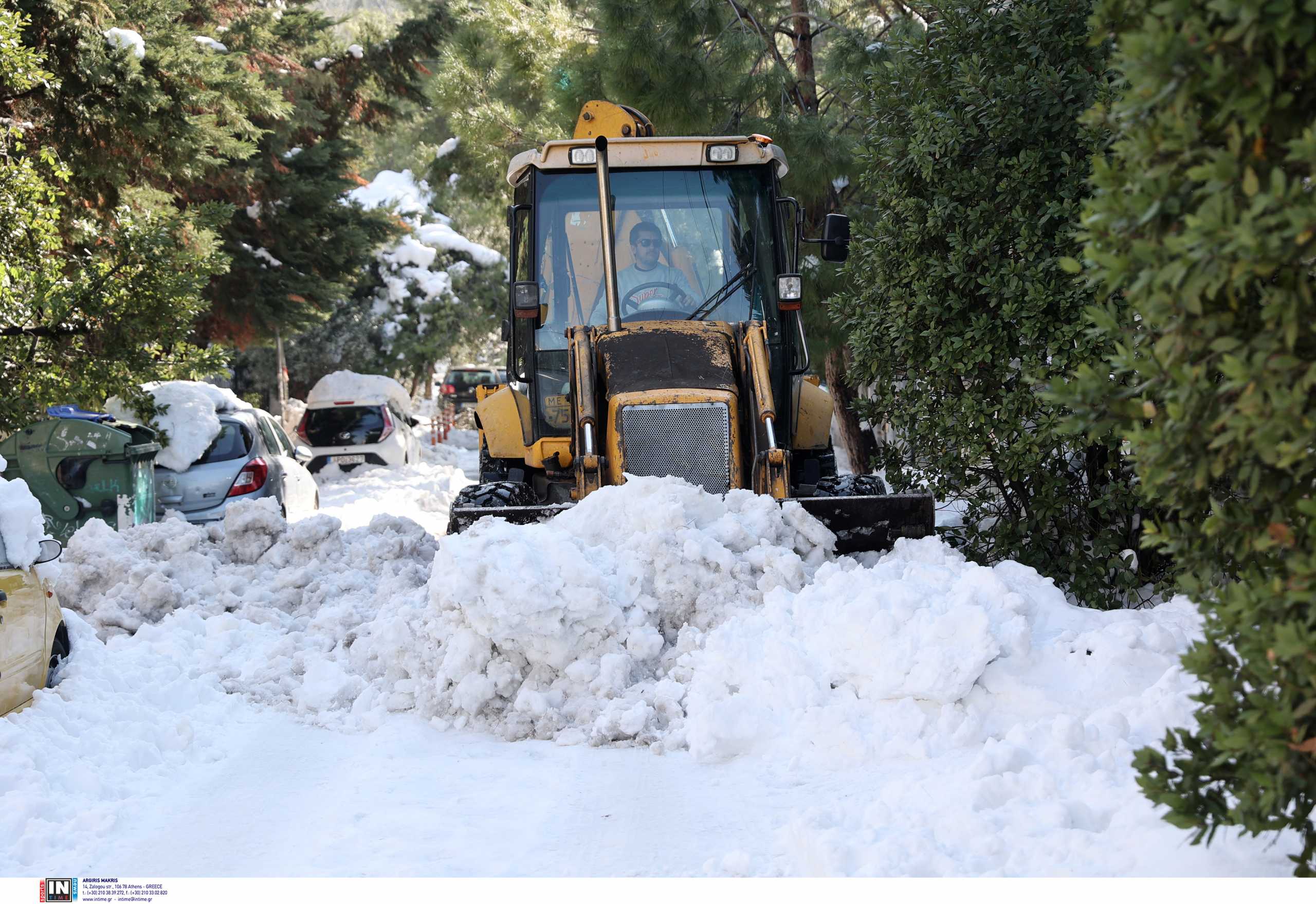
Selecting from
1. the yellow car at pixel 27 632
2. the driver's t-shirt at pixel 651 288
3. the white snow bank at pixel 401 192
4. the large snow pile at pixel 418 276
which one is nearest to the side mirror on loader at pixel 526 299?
the driver's t-shirt at pixel 651 288

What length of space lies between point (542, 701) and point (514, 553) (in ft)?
2.57

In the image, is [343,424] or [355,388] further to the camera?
[355,388]

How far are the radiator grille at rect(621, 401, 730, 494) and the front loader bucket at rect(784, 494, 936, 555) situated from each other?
735 mm

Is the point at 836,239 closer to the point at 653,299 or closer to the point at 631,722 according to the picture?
the point at 653,299

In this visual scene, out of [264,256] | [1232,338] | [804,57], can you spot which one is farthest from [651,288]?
[264,256]

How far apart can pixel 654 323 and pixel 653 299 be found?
0.28 m

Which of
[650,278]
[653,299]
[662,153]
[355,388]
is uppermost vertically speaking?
[662,153]

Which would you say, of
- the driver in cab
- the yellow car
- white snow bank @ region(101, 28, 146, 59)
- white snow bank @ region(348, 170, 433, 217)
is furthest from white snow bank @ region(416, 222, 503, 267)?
the yellow car

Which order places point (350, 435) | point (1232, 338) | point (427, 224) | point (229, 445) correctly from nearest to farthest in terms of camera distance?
point (1232, 338), point (229, 445), point (350, 435), point (427, 224)

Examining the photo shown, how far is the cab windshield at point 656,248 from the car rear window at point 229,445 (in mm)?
5122

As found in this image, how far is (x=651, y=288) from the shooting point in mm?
8523

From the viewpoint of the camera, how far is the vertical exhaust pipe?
8.34 m
